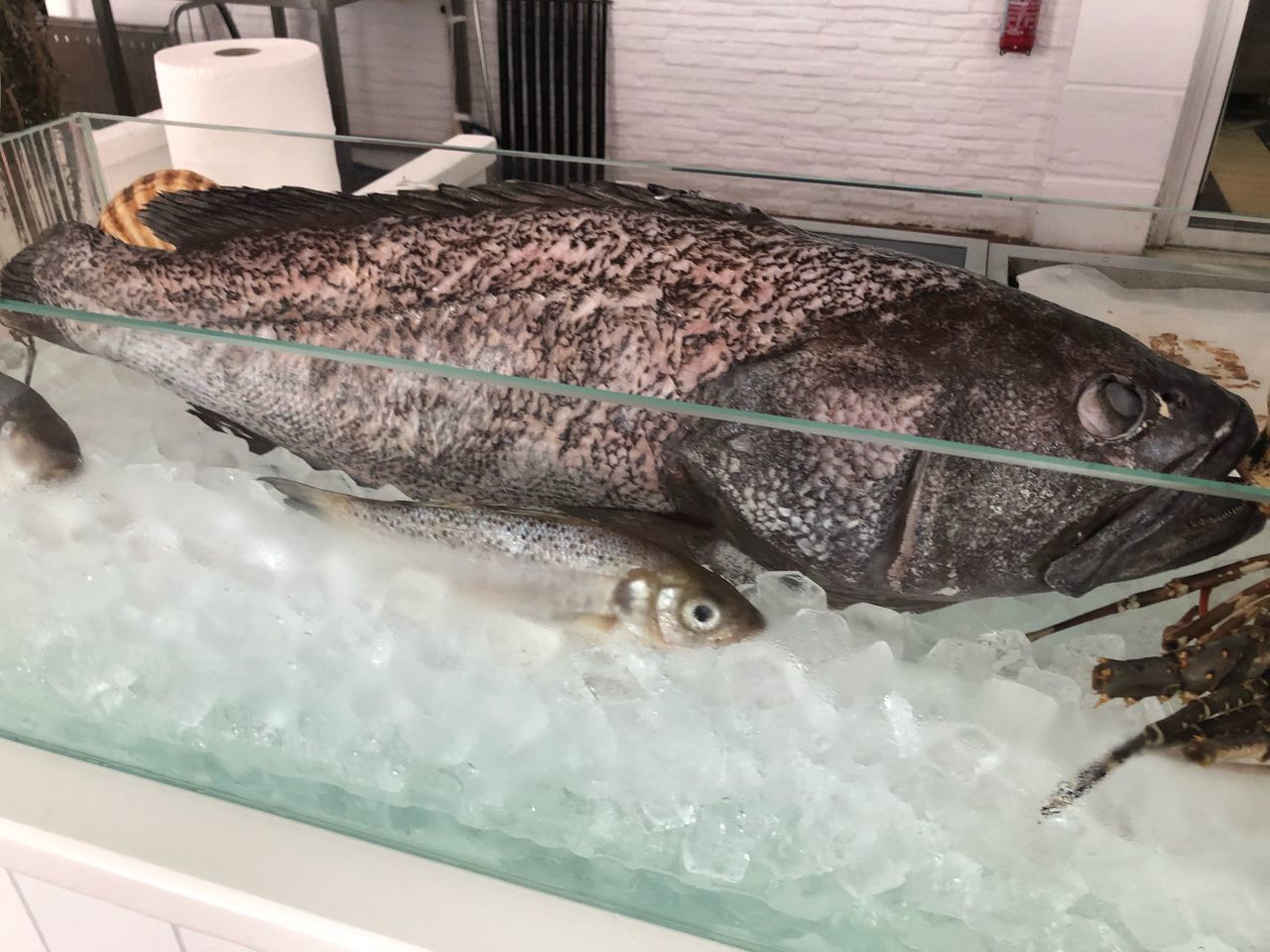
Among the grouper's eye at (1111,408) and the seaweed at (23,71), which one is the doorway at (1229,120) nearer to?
the grouper's eye at (1111,408)

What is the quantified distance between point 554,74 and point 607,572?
2.57 metres

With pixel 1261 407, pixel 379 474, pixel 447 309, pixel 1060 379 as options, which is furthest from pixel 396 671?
pixel 1261 407

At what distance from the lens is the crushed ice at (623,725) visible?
537mm

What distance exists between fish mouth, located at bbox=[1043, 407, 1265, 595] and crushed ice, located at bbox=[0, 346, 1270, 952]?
3 cm

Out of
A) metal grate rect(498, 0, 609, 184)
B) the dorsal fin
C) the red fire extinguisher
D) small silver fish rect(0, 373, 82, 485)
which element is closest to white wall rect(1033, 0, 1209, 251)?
the red fire extinguisher

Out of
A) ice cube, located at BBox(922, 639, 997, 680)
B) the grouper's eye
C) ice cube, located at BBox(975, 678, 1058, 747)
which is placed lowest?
ice cube, located at BBox(975, 678, 1058, 747)

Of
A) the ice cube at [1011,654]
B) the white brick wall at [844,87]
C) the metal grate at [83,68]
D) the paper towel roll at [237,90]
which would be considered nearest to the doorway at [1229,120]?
the white brick wall at [844,87]

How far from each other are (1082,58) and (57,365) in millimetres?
2432

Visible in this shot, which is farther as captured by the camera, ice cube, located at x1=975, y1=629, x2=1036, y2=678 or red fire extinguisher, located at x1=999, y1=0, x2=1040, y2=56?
red fire extinguisher, located at x1=999, y1=0, x2=1040, y2=56

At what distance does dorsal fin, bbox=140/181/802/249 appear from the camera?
708 millimetres

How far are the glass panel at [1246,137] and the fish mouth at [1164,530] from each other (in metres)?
2.17

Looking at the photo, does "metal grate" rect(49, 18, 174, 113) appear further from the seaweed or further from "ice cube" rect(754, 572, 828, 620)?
"ice cube" rect(754, 572, 828, 620)

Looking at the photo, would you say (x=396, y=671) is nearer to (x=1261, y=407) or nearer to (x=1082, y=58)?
(x=1261, y=407)

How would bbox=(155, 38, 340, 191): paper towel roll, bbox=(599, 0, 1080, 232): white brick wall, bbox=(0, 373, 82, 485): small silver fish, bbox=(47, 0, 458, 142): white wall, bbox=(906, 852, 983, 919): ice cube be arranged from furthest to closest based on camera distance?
bbox=(47, 0, 458, 142): white wall → bbox=(599, 0, 1080, 232): white brick wall → bbox=(155, 38, 340, 191): paper towel roll → bbox=(0, 373, 82, 485): small silver fish → bbox=(906, 852, 983, 919): ice cube
